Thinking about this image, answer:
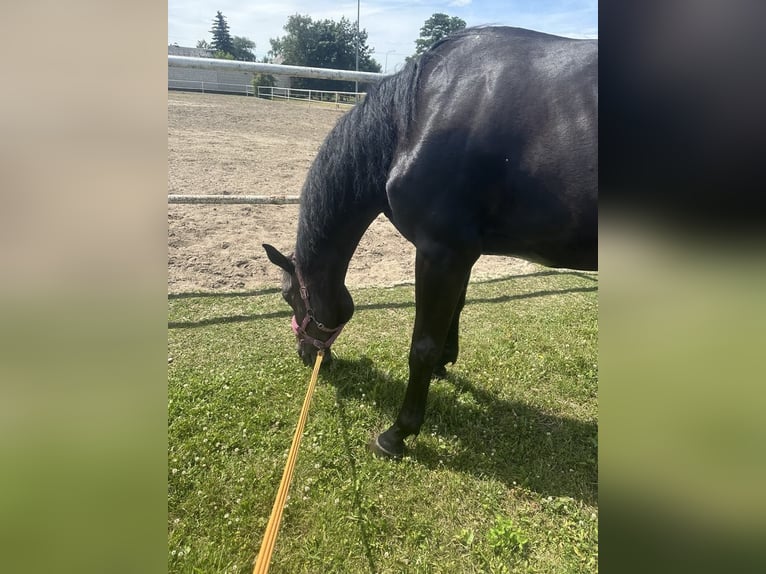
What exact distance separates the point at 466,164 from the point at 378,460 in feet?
6.08

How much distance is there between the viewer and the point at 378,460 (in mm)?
2736

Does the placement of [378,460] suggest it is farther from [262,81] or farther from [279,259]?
[262,81]

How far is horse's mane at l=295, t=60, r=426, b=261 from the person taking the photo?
247 cm

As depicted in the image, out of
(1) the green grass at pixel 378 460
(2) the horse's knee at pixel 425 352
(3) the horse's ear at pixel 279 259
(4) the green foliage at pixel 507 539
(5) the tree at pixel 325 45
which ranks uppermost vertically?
(5) the tree at pixel 325 45

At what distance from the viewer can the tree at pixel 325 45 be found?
4841cm

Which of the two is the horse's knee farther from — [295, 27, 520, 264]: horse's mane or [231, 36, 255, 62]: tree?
[231, 36, 255, 62]: tree

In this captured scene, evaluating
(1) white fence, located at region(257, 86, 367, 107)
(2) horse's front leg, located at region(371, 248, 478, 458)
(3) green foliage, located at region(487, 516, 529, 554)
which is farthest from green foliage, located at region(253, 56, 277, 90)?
(3) green foliage, located at region(487, 516, 529, 554)

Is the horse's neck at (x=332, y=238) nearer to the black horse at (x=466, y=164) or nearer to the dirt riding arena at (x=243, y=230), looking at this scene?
the black horse at (x=466, y=164)

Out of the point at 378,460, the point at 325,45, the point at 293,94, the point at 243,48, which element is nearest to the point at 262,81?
the point at 293,94

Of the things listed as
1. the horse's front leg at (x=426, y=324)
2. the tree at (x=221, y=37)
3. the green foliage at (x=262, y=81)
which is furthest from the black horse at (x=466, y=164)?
the tree at (x=221, y=37)

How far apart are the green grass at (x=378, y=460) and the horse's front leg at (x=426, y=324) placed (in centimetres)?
15

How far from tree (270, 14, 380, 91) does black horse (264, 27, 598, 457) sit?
49329mm
